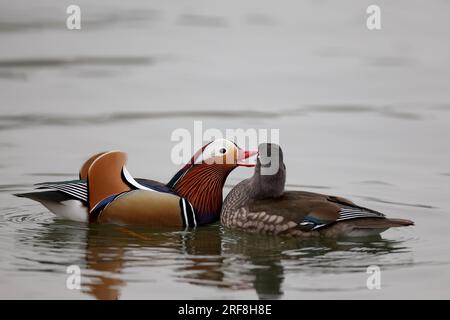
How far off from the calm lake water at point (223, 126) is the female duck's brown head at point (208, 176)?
266 mm

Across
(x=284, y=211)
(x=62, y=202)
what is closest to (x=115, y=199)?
(x=62, y=202)

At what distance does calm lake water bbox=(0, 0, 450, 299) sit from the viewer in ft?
30.5

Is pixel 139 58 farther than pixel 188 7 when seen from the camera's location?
No

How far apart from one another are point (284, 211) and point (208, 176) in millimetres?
1026

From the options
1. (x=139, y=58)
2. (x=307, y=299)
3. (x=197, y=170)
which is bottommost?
→ (x=307, y=299)

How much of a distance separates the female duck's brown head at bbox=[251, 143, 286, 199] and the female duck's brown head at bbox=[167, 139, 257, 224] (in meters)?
0.25

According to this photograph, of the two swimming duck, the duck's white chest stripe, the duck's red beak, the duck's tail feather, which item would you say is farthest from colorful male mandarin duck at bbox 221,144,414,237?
the duck's tail feather

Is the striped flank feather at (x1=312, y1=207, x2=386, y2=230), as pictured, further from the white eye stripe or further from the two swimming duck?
the white eye stripe

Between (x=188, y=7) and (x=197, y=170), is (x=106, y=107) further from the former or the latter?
(x=188, y=7)

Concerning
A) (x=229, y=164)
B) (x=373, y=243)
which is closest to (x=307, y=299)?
(x=373, y=243)

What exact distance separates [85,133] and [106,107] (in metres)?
1.05

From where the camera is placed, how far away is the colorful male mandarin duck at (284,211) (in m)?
10.3

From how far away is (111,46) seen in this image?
58.4 ft

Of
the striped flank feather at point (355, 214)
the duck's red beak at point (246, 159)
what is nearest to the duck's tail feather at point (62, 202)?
the duck's red beak at point (246, 159)
